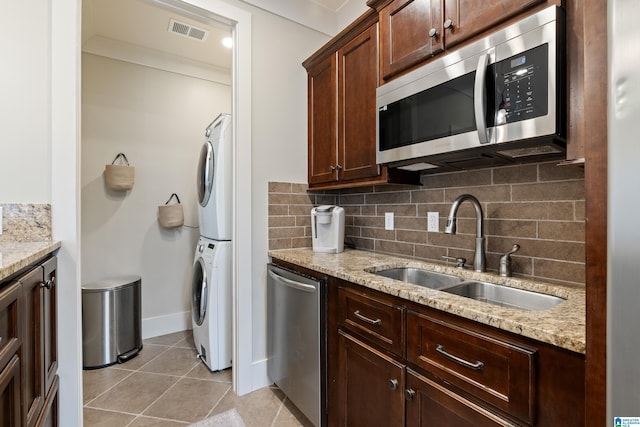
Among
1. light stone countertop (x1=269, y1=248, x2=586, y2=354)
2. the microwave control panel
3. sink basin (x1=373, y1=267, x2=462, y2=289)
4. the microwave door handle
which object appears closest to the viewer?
light stone countertop (x1=269, y1=248, x2=586, y2=354)

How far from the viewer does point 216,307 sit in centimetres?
234

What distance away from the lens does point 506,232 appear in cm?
144

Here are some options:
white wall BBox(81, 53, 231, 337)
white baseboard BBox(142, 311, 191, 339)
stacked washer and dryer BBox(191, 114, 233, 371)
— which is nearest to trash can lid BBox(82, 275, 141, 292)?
white wall BBox(81, 53, 231, 337)

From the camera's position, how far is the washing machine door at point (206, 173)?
8.05 feet

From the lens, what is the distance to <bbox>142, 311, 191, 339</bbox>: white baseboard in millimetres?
2977

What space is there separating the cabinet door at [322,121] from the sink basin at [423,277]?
75 cm

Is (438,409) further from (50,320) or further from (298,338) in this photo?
(50,320)

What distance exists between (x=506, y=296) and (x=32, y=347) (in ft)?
6.11

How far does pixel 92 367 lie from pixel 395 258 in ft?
8.22

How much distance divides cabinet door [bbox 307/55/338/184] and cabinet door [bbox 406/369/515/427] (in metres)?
1.35

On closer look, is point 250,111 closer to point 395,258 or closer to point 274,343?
point 395,258

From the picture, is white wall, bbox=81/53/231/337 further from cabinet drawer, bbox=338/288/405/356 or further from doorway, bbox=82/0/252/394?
cabinet drawer, bbox=338/288/405/356

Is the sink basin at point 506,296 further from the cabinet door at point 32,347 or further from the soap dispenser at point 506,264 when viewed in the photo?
Result: the cabinet door at point 32,347

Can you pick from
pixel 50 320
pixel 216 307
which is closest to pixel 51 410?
pixel 50 320
